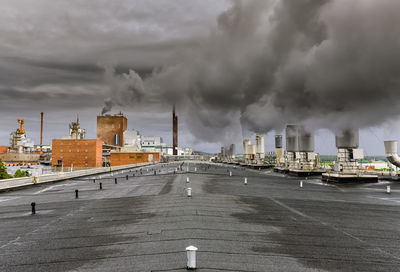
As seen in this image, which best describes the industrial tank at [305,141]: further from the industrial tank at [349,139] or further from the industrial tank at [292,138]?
the industrial tank at [349,139]

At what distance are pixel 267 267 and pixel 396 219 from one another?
15094 millimetres

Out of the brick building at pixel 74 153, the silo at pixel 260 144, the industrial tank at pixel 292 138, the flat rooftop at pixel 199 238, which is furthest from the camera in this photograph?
the silo at pixel 260 144

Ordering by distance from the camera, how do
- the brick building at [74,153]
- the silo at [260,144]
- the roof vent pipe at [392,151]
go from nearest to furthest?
the roof vent pipe at [392,151] → the brick building at [74,153] → the silo at [260,144]

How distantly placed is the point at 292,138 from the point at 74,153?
103 meters

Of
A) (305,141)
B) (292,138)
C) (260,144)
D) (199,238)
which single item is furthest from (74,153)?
(199,238)

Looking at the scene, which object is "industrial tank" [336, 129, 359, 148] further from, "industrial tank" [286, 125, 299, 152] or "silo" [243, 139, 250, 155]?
"silo" [243, 139, 250, 155]

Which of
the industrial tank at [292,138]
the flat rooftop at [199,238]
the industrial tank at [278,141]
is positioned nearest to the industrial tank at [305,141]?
the industrial tank at [292,138]

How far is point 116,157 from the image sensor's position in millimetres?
152125

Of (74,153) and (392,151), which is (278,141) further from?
(74,153)

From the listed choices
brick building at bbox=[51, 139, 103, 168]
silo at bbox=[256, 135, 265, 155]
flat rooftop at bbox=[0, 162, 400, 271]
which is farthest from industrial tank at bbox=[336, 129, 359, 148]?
brick building at bbox=[51, 139, 103, 168]

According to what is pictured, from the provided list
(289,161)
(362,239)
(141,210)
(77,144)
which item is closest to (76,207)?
(141,210)

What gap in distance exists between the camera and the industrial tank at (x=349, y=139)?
54344 millimetres

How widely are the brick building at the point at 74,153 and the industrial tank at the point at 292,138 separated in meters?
94.5

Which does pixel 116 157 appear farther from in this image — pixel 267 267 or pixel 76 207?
pixel 267 267
